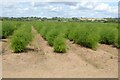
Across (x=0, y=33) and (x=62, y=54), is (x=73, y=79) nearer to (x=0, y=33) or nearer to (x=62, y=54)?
(x=62, y=54)

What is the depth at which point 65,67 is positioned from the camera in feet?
55.0

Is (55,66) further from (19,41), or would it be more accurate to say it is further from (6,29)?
(6,29)

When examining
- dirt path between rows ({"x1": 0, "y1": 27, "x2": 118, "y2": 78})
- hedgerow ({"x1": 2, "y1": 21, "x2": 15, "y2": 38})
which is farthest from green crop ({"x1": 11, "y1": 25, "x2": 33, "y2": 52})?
hedgerow ({"x1": 2, "y1": 21, "x2": 15, "y2": 38})

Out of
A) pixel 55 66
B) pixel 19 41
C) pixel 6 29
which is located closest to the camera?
pixel 55 66

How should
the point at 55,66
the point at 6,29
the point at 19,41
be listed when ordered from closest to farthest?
the point at 55,66, the point at 19,41, the point at 6,29

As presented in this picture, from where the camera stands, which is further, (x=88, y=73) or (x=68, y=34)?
(x=68, y=34)

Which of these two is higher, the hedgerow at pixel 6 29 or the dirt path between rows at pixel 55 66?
the hedgerow at pixel 6 29

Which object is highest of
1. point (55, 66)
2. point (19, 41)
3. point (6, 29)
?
point (6, 29)

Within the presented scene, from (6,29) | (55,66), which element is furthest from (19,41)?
(6,29)

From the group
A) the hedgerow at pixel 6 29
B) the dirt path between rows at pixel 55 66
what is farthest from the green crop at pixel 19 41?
the hedgerow at pixel 6 29

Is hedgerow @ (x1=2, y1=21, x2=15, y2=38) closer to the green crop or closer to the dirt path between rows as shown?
the green crop

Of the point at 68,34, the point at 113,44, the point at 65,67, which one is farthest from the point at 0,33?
the point at 65,67

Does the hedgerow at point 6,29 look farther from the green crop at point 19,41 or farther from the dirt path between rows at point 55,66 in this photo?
the dirt path between rows at point 55,66

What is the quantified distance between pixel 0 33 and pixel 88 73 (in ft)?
78.1
